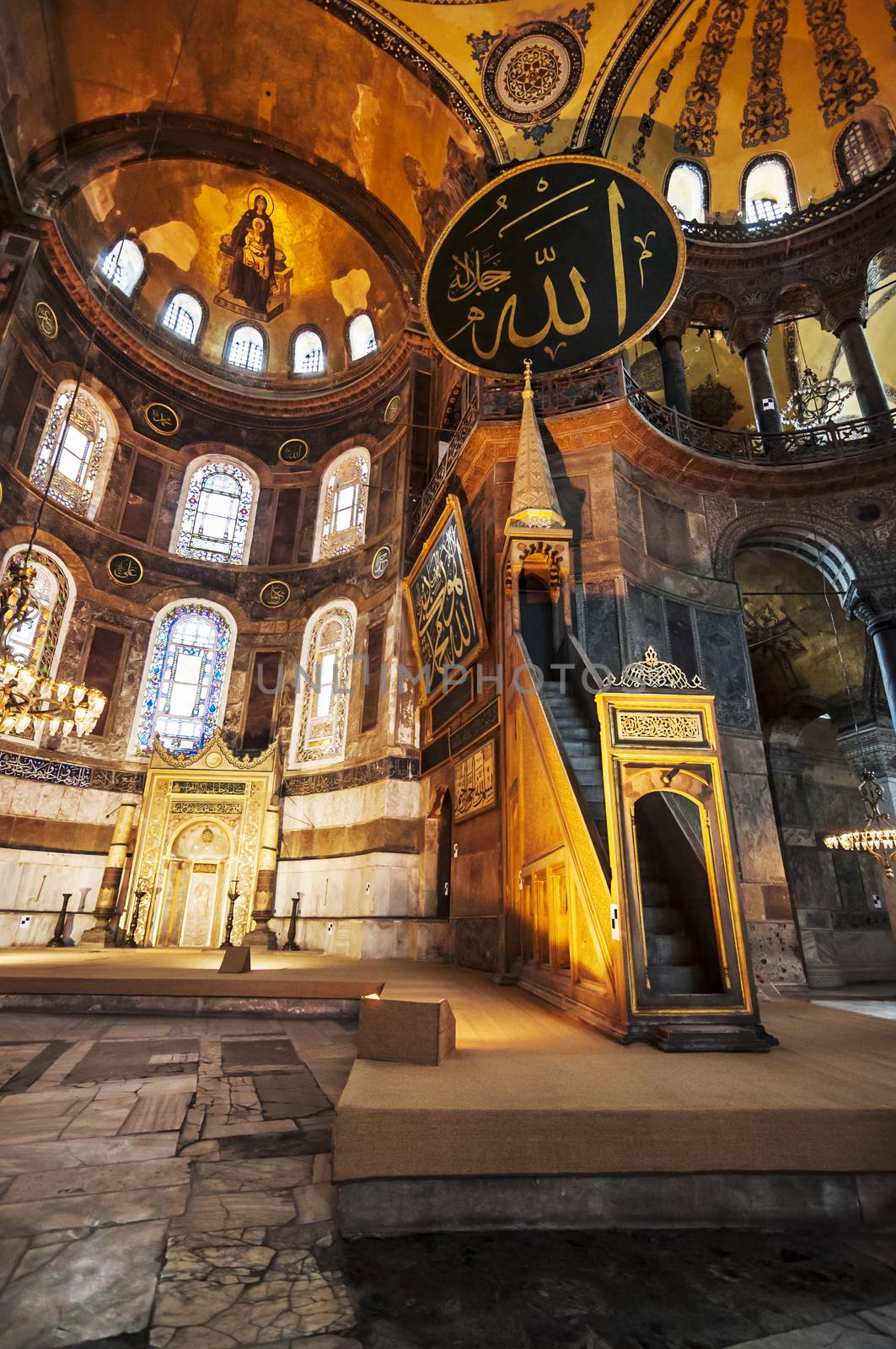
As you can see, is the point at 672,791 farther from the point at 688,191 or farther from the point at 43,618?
the point at 688,191

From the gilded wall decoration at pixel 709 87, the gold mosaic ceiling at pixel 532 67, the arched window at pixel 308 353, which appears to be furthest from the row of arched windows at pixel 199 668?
the gilded wall decoration at pixel 709 87

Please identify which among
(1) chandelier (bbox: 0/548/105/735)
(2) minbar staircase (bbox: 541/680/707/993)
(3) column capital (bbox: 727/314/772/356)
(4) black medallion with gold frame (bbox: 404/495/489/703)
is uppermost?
(3) column capital (bbox: 727/314/772/356)

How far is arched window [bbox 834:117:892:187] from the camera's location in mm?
9617

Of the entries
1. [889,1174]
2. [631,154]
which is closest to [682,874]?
[889,1174]

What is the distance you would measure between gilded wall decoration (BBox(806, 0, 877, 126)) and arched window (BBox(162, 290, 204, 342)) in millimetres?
12227

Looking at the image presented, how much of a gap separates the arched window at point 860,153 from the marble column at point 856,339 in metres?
1.74

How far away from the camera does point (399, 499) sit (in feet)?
37.3

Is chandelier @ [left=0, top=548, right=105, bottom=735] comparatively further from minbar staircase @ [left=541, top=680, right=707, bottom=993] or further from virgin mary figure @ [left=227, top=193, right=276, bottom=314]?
virgin mary figure @ [left=227, top=193, right=276, bottom=314]

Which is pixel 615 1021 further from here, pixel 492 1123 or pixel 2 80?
pixel 2 80

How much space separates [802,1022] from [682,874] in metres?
1.34

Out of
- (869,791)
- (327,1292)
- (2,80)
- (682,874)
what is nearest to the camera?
(327,1292)

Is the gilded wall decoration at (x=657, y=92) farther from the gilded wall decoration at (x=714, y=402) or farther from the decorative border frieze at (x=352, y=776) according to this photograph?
the decorative border frieze at (x=352, y=776)

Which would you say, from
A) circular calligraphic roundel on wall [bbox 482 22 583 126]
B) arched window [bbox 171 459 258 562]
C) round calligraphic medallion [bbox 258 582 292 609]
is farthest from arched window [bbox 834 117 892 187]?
arched window [bbox 171 459 258 562]

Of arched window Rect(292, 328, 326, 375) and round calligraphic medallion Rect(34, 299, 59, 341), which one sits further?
arched window Rect(292, 328, 326, 375)
